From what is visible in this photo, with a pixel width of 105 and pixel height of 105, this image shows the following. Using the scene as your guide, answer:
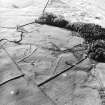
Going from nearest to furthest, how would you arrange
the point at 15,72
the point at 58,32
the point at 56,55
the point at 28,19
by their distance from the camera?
the point at 15,72, the point at 56,55, the point at 58,32, the point at 28,19

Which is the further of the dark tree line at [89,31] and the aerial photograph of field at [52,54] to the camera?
the dark tree line at [89,31]

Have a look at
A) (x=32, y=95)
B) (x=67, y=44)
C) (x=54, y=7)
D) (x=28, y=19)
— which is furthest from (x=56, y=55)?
(x=54, y=7)

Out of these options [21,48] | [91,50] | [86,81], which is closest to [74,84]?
[86,81]

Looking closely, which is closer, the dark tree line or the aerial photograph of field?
the aerial photograph of field

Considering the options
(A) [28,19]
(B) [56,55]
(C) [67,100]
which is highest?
(A) [28,19]

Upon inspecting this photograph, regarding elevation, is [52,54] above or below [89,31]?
below

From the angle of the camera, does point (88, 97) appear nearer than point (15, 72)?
Yes

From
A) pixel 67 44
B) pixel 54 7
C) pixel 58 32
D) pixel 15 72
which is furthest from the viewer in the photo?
pixel 54 7

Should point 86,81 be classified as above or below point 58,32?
below

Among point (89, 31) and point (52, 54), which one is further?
point (89, 31)

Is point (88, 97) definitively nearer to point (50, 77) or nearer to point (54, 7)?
point (50, 77)
